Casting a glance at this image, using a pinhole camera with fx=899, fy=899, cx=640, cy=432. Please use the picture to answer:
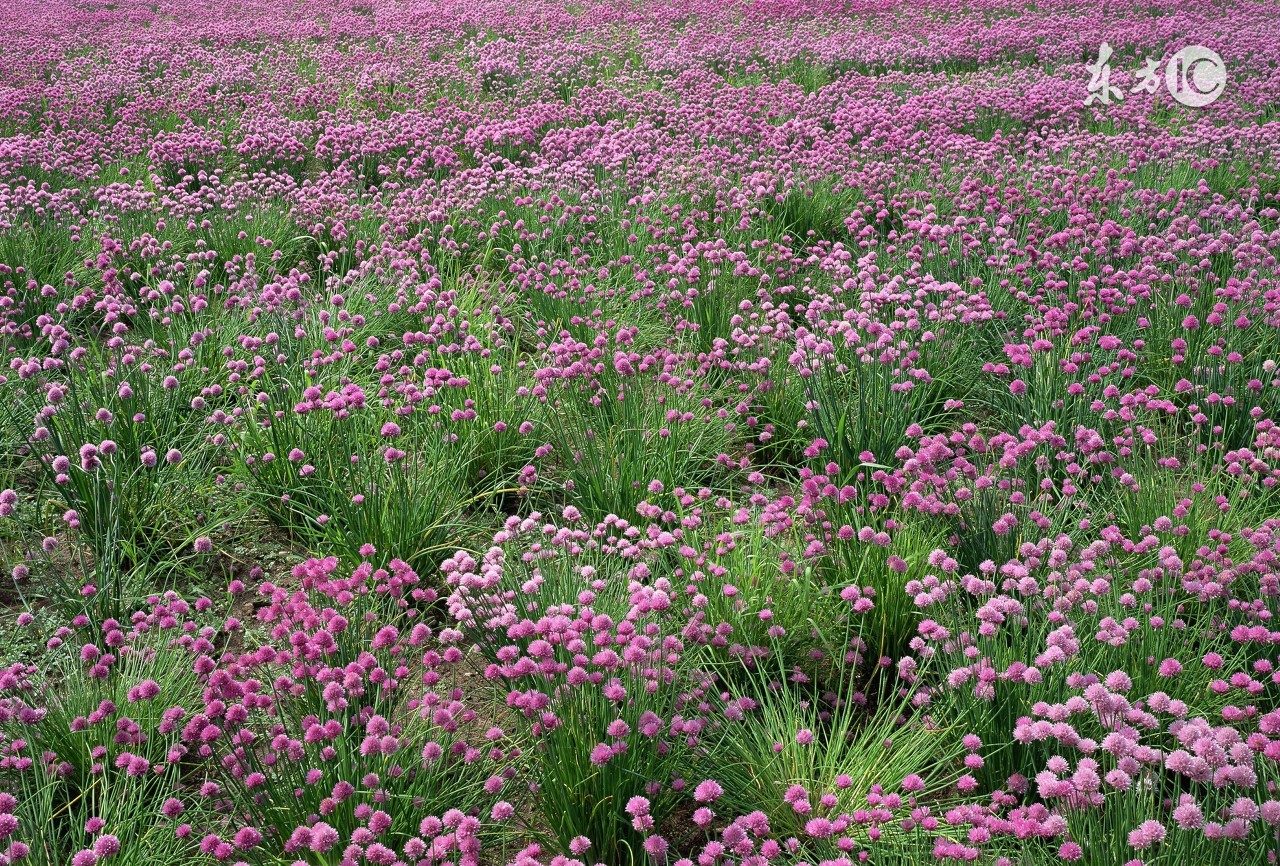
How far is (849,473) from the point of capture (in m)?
4.18

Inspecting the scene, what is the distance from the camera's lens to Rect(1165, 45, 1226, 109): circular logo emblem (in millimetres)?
11180

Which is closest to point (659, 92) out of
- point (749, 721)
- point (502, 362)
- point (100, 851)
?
point (502, 362)

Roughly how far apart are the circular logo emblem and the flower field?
181 cm

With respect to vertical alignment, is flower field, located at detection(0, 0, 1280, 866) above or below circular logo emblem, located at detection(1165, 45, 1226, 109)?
below

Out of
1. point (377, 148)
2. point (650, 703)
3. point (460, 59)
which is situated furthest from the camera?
point (460, 59)

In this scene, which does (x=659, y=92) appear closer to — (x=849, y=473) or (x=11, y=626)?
(x=849, y=473)

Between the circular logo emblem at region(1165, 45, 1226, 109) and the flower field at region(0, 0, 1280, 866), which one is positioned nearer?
the flower field at region(0, 0, 1280, 866)

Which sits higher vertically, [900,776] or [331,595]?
[331,595]

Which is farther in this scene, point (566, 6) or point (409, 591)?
point (566, 6)

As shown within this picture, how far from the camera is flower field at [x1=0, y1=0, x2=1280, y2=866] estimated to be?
239cm

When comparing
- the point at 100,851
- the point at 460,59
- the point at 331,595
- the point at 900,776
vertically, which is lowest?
the point at 900,776

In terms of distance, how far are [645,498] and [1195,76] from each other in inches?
478

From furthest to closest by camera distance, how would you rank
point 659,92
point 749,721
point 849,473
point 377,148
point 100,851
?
point 659,92 → point 377,148 → point 849,473 → point 749,721 → point 100,851

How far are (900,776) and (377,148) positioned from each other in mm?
8040
